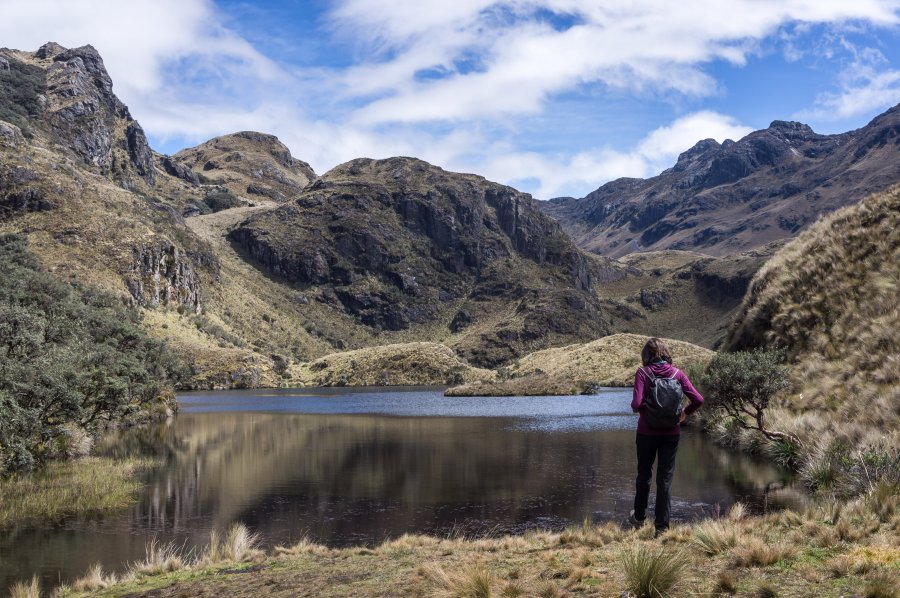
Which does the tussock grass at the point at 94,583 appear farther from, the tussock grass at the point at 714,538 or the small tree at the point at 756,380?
the small tree at the point at 756,380

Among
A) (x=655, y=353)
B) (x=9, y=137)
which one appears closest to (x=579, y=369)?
(x=655, y=353)

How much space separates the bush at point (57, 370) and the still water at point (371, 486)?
3848mm

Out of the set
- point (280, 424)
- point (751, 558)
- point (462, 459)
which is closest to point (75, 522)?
point (462, 459)

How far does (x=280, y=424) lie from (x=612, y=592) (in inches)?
2095

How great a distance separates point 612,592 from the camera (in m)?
8.59

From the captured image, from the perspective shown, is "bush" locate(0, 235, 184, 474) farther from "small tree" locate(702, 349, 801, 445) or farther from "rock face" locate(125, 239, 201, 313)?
"rock face" locate(125, 239, 201, 313)

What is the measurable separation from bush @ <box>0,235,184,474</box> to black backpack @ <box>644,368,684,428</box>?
20.6 metres

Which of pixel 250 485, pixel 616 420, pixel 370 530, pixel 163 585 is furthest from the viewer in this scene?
pixel 616 420

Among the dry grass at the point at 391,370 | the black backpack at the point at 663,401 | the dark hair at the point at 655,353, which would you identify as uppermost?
the dark hair at the point at 655,353

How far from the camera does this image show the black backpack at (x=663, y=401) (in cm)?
1202

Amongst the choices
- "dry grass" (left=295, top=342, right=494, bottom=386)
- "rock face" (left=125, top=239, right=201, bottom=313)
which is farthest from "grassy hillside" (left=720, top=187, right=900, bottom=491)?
"rock face" (left=125, top=239, right=201, bottom=313)

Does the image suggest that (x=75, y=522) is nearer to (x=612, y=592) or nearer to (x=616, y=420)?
(x=612, y=592)

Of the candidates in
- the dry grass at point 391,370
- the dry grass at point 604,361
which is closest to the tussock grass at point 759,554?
the dry grass at point 604,361

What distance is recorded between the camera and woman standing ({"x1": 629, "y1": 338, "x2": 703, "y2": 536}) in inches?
479
